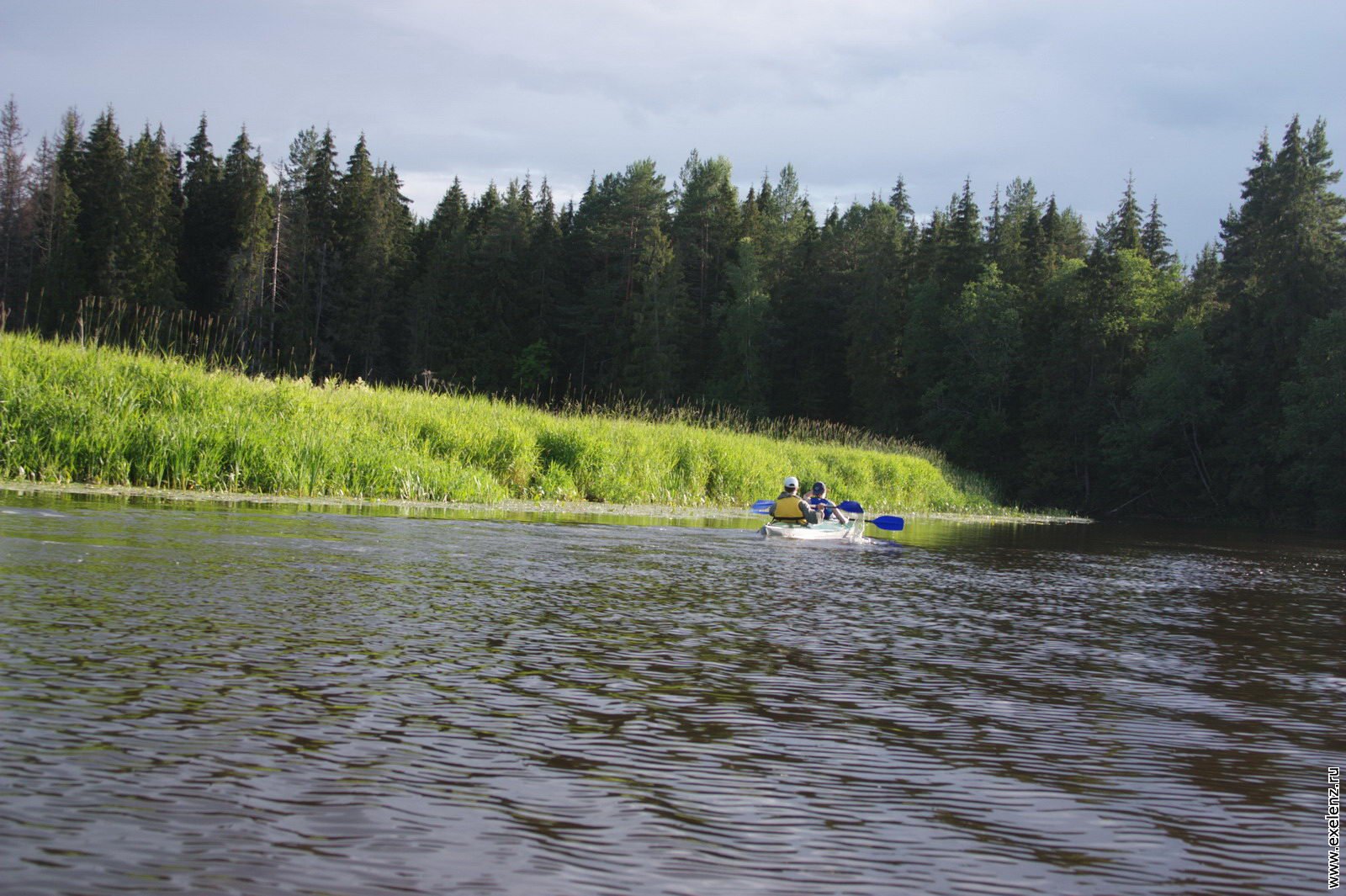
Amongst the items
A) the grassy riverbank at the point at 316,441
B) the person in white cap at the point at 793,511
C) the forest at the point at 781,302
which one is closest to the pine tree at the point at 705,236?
the forest at the point at 781,302

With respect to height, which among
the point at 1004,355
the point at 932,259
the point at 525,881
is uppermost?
the point at 932,259

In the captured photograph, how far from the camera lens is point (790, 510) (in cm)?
1691

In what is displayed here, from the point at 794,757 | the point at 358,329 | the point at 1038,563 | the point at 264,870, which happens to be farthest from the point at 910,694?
the point at 358,329

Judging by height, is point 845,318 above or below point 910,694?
above

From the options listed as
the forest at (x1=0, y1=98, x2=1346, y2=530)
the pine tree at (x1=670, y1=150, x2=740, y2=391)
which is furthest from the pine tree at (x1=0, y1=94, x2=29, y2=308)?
the pine tree at (x1=670, y1=150, x2=740, y2=391)

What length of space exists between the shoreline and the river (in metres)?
5.12

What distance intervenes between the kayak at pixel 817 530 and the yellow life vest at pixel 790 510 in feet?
0.41

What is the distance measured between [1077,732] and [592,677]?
244 cm

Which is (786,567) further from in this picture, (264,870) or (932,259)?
(932,259)

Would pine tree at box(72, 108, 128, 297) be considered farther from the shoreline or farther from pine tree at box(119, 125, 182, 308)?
the shoreline

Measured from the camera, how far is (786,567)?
41.3ft

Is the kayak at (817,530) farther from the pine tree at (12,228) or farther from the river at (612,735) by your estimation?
the pine tree at (12,228)

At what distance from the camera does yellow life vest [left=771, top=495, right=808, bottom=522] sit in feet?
55.3

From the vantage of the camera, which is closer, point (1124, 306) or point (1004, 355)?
point (1124, 306)
